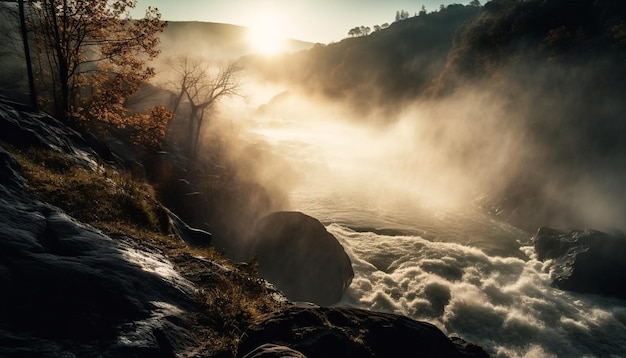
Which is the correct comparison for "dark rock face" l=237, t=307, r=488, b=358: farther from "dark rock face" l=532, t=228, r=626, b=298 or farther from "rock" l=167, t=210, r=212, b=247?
"dark rock face" l=532, t=228, r=626, b=298

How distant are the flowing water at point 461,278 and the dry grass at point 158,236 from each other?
1352cm

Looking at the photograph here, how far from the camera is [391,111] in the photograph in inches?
4619

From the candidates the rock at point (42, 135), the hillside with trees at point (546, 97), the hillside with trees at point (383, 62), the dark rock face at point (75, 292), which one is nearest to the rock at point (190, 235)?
the rock at point (42, 135)

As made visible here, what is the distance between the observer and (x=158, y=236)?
38.0 feet

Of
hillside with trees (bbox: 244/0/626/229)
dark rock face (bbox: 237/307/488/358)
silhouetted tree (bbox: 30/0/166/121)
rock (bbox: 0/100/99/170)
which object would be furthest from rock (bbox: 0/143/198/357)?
hillside with trees (bbox: 244/0/626/229)

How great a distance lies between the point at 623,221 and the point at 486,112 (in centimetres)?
2928

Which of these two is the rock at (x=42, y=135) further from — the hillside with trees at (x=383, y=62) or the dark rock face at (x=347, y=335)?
the hillside with trees at (x=383, y=62)

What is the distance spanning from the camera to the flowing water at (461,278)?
66.9ft

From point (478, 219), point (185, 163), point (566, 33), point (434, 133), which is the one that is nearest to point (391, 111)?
point (434, 133)

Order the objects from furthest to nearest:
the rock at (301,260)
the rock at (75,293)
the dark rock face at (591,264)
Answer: the dark rock face at (591,264), the rock at (301,260), the rock at (75,293)

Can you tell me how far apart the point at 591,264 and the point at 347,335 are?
27.6 m

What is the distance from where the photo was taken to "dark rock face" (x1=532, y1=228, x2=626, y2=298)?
24766 millimetres

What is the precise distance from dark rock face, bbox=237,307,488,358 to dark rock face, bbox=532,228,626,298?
73.2 ft

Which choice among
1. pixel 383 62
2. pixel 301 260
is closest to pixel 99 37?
pixel 301 260
